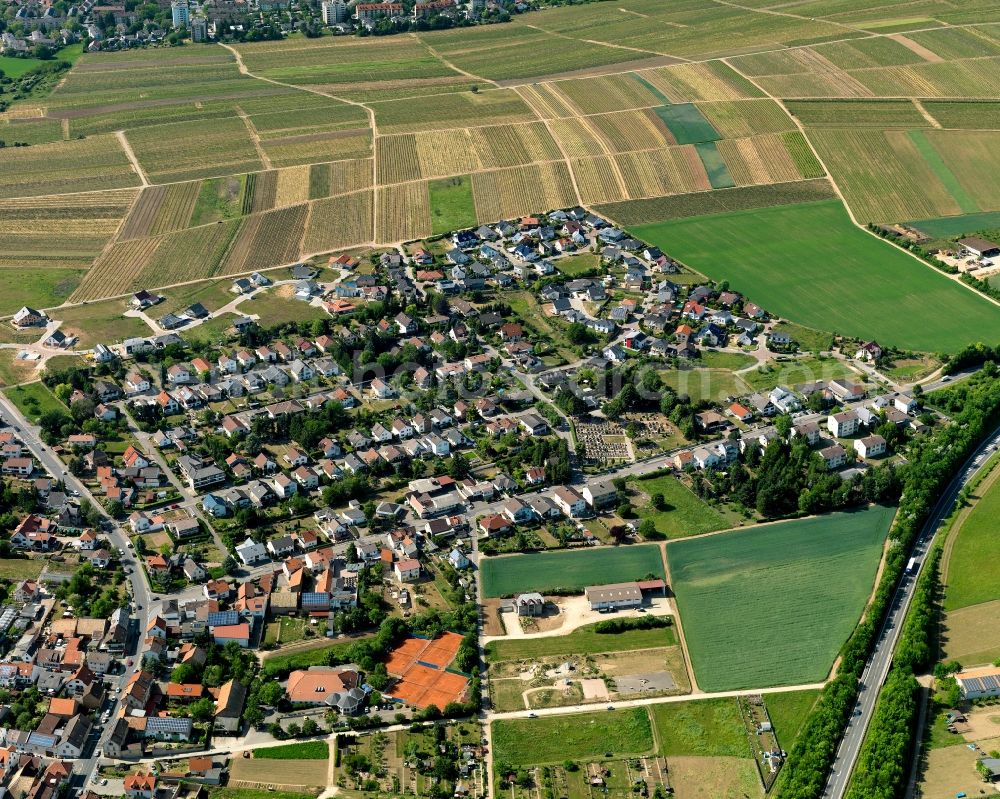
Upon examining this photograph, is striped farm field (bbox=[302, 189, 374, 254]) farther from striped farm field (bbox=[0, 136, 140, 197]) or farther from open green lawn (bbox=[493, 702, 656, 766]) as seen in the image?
open green lawn (bbox=[493, 702, 656, 766])

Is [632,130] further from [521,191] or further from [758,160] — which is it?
[521,191]

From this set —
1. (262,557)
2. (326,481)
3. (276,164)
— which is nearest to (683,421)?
(326,481)

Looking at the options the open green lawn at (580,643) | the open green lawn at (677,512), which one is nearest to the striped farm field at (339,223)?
the open green lawn at (677,512)

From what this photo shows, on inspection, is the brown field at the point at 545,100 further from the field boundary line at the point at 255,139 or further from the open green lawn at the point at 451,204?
the field boundary line at the point at 255,139

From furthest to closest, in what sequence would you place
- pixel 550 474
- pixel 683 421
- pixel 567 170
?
pixel 567 170 < pixel 683 421 < pixel 550 474

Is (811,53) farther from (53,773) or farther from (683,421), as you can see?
(53,773)

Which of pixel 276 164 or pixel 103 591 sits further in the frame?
pixel 276 164
